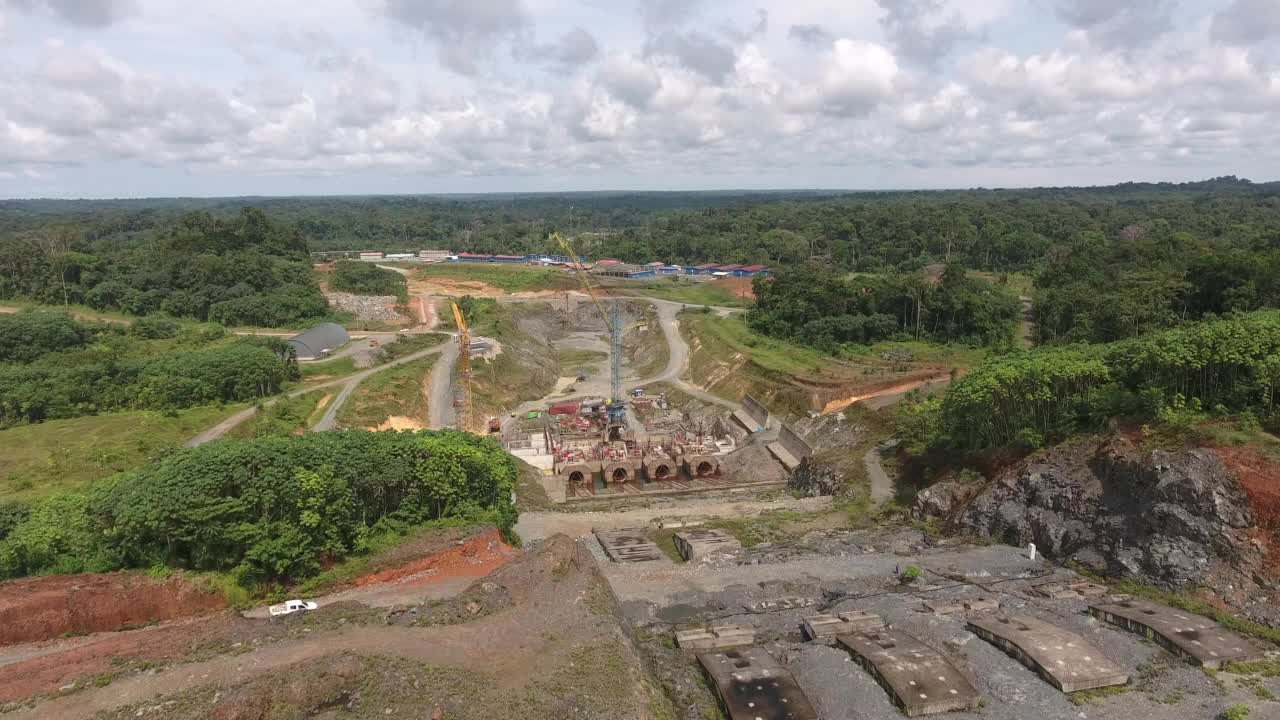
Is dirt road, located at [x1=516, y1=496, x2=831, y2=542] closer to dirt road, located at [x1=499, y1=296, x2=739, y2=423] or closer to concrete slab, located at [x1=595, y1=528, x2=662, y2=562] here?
concrete slab, located at [x1=595, y1=528, x2=662, y2=562]

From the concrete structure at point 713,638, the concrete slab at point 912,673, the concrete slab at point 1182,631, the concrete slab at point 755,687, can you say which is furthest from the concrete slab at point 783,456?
the concrete slab at point 755,687

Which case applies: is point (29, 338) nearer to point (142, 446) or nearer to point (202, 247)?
point (142, 446)

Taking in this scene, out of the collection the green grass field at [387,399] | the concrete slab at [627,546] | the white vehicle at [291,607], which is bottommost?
the concrete slab at [627,546]

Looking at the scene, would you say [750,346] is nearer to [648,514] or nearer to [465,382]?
[465,382]

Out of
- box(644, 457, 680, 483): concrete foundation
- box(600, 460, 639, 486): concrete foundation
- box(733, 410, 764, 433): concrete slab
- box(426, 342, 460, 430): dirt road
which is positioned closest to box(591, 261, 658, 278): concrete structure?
box(426, 342, 460, 430): dirt road

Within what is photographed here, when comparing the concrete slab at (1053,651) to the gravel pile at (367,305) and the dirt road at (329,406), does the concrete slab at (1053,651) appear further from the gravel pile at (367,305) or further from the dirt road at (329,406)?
the gravel pile at (367,305)

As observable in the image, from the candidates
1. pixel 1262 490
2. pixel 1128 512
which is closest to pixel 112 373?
pixel 1128 512
